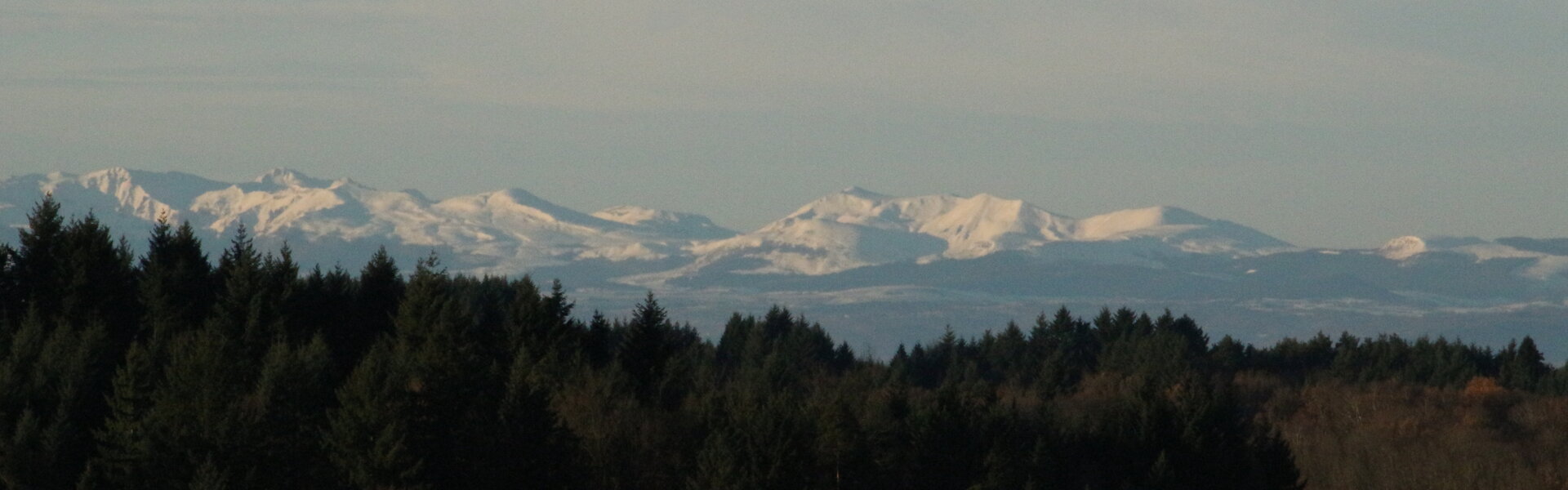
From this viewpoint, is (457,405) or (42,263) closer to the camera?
(457,405)

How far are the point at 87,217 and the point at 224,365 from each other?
17283mm

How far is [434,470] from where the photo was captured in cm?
4059

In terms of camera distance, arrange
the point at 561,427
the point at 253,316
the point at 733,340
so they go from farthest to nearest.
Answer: the point at 733,340, the point at 253,316, the point at 561,427

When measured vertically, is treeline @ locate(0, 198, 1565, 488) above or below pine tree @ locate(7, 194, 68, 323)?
below

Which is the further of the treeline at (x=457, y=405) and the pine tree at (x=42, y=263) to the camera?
the pine tree at (x=42, y=263)

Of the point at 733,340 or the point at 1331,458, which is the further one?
the point at 733,340

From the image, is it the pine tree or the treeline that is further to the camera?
the pine tree

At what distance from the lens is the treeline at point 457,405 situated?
1544 inches

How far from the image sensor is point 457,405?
4153 centimetres

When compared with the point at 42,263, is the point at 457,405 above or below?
below

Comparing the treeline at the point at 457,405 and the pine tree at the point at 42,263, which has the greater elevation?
the pine tree at the point at 42,263

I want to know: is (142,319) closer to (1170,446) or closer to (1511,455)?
(1170,446)

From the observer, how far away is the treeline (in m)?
39.2

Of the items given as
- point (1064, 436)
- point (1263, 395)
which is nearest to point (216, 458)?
point (1064, 436)
